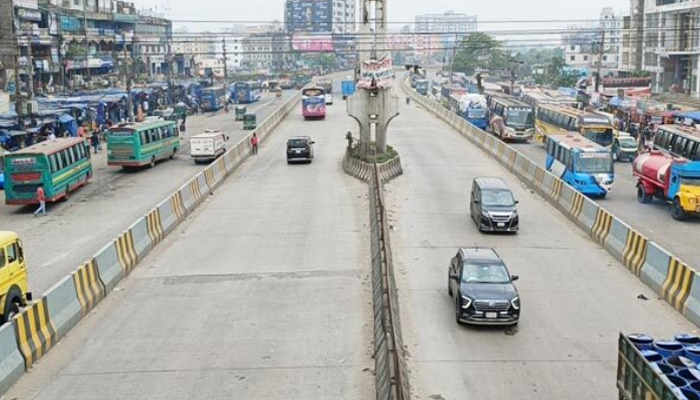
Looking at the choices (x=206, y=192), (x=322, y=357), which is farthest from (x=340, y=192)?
(x=322, y=357)

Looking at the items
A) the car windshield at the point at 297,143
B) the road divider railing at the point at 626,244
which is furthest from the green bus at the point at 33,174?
the road divider railing at the point at 626,244

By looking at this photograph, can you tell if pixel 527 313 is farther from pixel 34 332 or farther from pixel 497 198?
pixel 34 332

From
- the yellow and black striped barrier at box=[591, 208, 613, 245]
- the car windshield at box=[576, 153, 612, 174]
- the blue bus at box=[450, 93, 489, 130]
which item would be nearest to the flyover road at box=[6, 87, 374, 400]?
the yellow and black striped barrier at box=[591, 208, 613, 245]

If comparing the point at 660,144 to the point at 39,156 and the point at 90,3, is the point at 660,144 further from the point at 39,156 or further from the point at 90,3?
the point at 90,3

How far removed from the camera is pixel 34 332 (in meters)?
17.8

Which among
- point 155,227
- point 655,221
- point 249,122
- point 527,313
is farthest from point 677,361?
point 249,122

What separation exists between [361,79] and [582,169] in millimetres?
13351

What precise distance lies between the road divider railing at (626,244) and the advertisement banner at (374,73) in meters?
8.20

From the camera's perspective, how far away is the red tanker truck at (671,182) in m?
32.6

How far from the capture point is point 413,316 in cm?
2062

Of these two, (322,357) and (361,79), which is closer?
(322,357)

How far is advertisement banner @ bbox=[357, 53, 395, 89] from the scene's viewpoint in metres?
45.1

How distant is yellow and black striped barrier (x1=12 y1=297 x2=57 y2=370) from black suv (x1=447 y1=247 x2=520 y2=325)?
8996mm

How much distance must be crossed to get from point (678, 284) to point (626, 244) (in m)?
4.32
